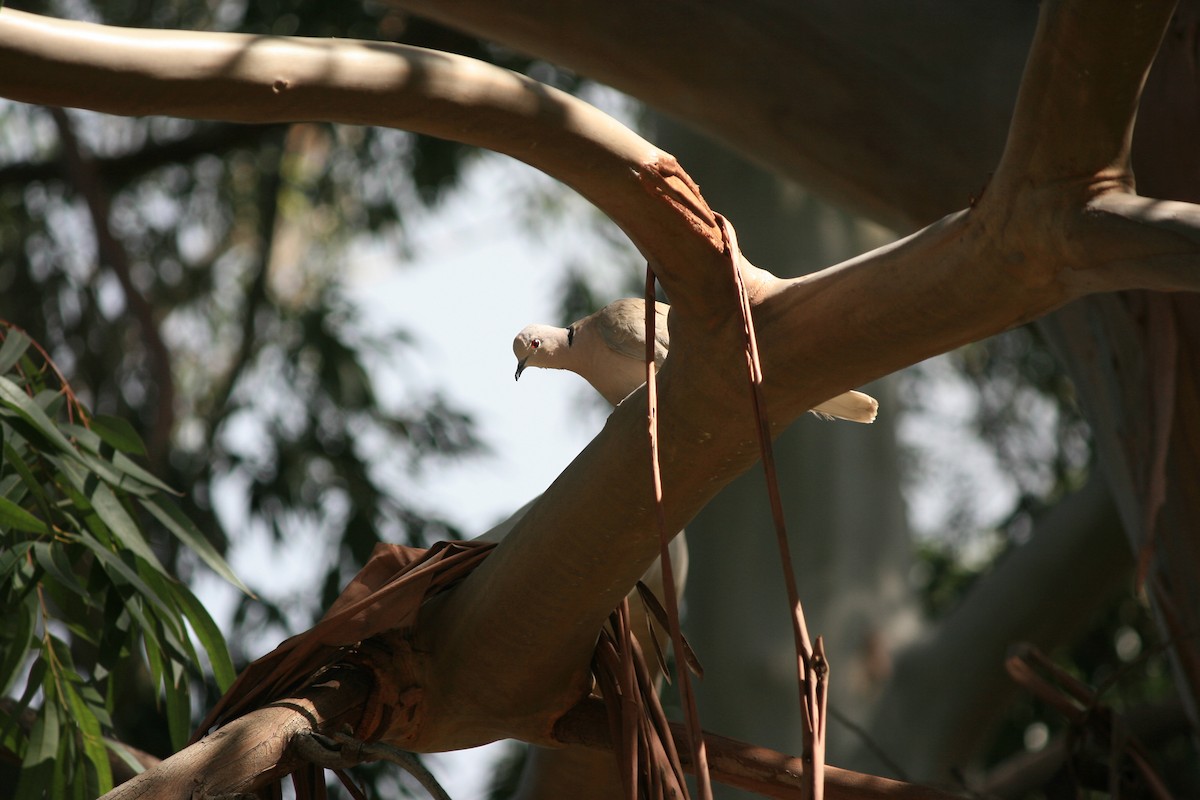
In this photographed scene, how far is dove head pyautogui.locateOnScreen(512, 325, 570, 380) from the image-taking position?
1.86m

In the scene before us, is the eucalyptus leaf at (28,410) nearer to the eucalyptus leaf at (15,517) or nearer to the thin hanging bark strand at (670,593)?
the eucalyptus leaf at (15,517)

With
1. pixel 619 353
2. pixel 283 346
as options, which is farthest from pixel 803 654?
pixel 283 346

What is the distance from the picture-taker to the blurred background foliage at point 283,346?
3.65 meters

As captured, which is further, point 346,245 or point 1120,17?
point 346,245

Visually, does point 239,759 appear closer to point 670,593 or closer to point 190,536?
point 670,593

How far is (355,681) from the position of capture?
1.14 metres

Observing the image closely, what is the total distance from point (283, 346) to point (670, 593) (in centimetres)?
352

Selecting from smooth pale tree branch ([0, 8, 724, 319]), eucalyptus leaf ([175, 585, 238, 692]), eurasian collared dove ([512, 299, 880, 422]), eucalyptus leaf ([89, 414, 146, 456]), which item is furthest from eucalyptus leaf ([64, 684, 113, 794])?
smooth pale tree branch ([0, 8, 724, 319])

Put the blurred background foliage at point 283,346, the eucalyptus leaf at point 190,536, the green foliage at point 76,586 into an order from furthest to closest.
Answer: the blurred background foliage at point 283,346, the eucalyptus leaf at point 190,536, the green foliage at point 76,586

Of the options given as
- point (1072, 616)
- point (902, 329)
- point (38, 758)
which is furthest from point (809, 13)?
point (1072, 616)

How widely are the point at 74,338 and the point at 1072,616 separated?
335cm

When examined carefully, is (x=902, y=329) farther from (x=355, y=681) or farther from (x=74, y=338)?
(x=74, y=338)

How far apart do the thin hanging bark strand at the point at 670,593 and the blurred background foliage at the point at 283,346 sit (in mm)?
2299

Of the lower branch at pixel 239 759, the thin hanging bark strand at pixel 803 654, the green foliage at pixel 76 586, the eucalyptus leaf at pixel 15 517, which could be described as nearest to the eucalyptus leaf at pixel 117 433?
the green foliage at pixel 76 586
